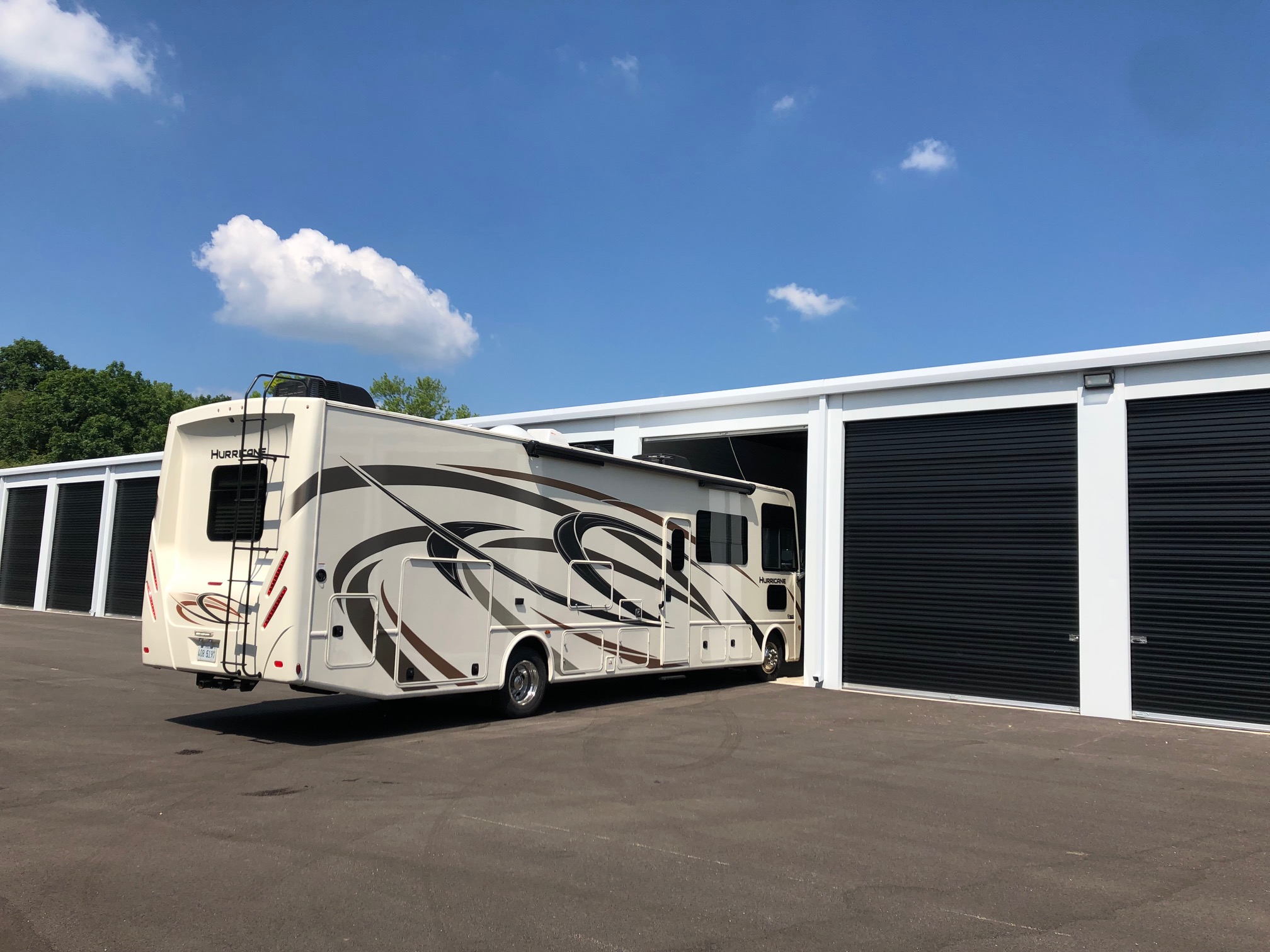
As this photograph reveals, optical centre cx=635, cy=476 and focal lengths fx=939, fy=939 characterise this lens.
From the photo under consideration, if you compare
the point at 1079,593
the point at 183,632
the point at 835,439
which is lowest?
the point at 183,632

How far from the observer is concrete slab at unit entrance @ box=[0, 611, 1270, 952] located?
168 inches

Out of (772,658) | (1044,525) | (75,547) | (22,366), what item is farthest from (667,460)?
(22,366)

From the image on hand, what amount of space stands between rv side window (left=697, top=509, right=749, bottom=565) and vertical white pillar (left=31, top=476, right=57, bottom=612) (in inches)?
876

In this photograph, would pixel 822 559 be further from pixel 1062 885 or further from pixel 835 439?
pixel 1062 885

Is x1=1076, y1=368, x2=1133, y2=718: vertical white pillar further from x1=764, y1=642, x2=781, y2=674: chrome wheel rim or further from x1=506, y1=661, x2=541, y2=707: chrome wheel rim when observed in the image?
x1=506, y1=661, x2=541, y2=707: chrome wheel rim

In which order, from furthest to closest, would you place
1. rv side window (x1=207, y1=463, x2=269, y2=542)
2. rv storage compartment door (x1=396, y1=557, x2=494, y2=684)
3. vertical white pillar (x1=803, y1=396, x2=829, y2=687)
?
vertical white pillar (x1=803, y1=396, x2=829, y2=687) < rv storage compartment door (x1=396, y1=557, x2=494, y2=684) < rv side window (x1=207, y1=463, x2=269, y2=542)

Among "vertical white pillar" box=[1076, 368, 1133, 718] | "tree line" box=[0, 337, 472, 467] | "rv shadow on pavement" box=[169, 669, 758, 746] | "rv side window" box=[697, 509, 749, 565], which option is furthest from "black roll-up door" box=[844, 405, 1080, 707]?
"tree line" box=[0, 337, 472, 467]

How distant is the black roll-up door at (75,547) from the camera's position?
25.8m

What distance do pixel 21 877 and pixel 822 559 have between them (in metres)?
11.5

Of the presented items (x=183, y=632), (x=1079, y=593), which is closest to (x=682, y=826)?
(x=183, y=632)

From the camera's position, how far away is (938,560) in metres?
13.6

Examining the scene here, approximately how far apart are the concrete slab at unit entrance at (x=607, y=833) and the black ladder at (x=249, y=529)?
34.3 inches

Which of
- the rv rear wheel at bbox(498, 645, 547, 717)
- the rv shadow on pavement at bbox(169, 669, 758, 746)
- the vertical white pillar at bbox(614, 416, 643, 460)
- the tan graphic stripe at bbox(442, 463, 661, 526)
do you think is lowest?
the rv shadow on pavement at bbox(169, 669, 758, 746)

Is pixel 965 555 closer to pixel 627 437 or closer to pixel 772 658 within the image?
pixel 772 658
